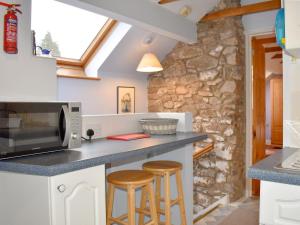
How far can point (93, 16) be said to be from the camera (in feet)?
12.9

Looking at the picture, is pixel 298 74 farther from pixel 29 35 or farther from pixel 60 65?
pixel 60 65

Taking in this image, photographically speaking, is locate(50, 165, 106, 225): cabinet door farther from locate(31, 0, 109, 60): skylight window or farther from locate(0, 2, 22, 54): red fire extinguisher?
locate(31, 0, 109, 60): skylight window

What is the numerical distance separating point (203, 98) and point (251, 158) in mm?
1081

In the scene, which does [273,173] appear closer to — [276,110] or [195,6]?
[195,6]

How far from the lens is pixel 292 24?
5.48 ft

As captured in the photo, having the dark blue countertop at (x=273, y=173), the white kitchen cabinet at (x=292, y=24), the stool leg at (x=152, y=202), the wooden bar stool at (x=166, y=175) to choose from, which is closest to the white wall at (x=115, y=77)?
the wooden bar stool at (x=166, y=175)

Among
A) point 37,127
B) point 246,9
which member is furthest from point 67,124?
point 246,9

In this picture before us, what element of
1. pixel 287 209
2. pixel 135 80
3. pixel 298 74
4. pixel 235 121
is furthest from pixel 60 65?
pixel 287 209

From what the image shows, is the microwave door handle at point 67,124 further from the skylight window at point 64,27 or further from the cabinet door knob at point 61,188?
the skylight window at point 64,27

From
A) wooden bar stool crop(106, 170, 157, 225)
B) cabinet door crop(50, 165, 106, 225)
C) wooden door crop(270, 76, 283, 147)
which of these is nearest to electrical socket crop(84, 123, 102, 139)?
wooden bar stool crop(106, 170, 157, 225)

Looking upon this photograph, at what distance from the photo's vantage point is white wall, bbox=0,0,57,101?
7.25 feet

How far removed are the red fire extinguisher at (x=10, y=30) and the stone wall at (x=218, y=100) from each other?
8.98 feet

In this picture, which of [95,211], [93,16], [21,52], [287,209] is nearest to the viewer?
[287,209]

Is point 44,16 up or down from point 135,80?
up
